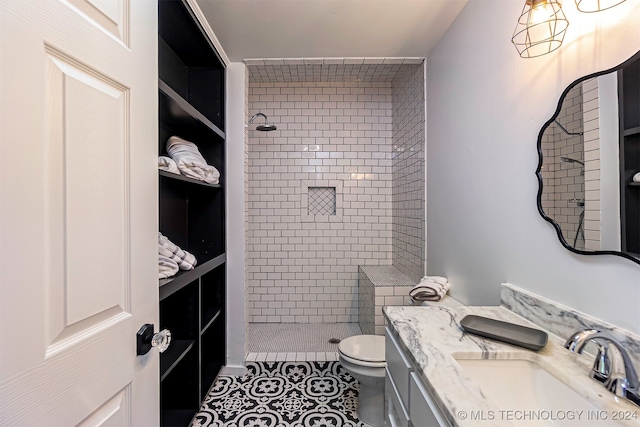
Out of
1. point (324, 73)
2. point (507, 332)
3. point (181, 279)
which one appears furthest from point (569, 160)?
Answer: point (324, 73)

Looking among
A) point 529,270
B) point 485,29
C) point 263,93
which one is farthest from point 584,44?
point 263,93

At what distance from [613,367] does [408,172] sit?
2046 millimetres

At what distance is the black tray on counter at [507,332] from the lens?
0.88 meters

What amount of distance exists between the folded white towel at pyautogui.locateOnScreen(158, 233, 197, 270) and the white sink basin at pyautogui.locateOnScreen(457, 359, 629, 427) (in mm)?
1346

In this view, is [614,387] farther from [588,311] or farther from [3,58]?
[3,58]

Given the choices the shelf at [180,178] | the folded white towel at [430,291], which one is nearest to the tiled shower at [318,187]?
the shelf at [180,178]

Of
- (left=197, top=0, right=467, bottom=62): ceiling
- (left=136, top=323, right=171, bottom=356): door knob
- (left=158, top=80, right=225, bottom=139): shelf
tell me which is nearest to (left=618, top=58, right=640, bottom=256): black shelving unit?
(left=197, top=0, right=467, bottom=62): ceiling

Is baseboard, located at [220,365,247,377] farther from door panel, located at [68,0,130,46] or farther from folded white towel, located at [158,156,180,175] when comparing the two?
door panel, located at [68,0,130,46]

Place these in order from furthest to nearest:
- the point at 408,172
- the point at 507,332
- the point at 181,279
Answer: the point at 408,172 < the point at 181,279 < the point at 507,332

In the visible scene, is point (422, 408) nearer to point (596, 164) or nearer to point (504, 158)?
point (596, 164)

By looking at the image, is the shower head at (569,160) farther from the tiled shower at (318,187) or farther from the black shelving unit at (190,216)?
the tiled shower at (318,187)

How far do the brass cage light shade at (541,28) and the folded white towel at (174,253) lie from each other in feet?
5.86

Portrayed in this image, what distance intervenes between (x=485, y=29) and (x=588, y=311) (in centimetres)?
133

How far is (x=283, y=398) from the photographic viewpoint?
189 centimetres
